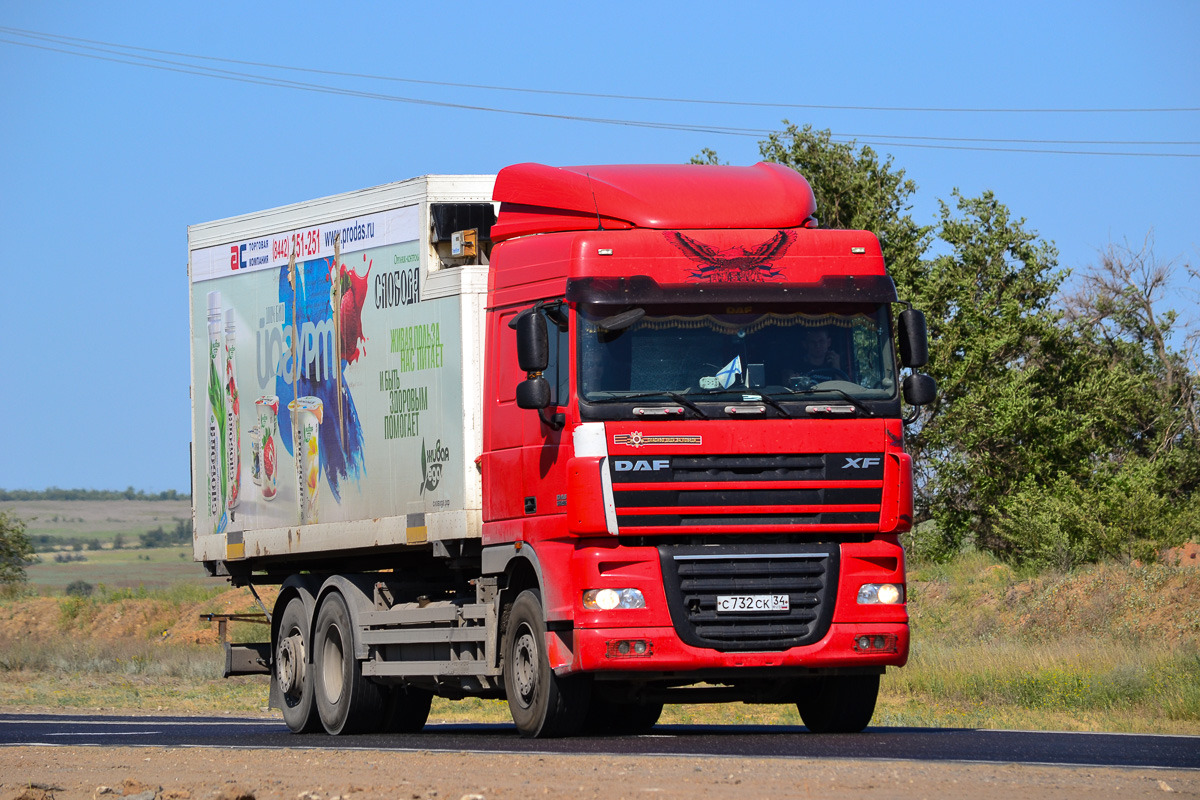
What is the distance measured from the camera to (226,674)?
17922 mm

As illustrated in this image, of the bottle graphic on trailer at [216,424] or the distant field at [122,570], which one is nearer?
the bottle graphic on trailer at [216,424]

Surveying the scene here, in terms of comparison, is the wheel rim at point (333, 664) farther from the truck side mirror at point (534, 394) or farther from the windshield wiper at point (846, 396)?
the windshield wiper at point (846, 396)

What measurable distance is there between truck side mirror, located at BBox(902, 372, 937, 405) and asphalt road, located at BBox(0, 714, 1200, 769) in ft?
8.10

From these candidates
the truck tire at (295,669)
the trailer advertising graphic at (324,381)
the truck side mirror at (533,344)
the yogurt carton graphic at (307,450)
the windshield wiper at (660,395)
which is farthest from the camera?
the truck tire at (295,669)

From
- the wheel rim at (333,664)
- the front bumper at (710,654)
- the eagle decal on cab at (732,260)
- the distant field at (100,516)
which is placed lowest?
the distant field at (100,516)

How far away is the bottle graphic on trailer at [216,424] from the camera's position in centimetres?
1797

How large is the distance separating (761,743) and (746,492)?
1791 millimetres

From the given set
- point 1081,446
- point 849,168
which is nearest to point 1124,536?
point 1081,446

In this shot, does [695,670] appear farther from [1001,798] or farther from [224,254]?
[224,254]

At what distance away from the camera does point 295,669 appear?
675 inches

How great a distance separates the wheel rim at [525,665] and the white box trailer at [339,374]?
3.83 ft

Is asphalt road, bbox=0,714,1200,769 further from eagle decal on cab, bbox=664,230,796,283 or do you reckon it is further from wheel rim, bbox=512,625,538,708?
eagle decal on cab, bbox=664,230,796,283

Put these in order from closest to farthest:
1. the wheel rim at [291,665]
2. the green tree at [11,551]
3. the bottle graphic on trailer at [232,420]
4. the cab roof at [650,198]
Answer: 1. the cab roof at [650,198]
2. the wheel rim at [291,665]
3. the bottle graphic on trailer at [232,420]
4. the green tree at [11,551]

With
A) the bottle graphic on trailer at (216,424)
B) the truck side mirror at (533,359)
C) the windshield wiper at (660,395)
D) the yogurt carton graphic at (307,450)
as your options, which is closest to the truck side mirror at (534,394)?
the truck side mirror at (533,359)
